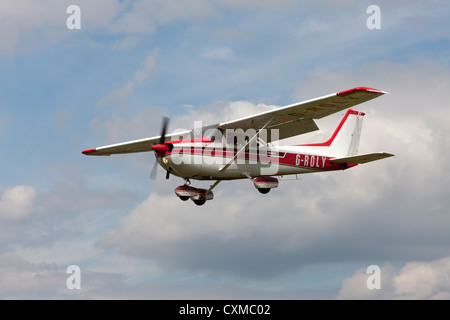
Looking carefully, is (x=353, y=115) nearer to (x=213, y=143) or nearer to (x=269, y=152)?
(x=269, y=152)

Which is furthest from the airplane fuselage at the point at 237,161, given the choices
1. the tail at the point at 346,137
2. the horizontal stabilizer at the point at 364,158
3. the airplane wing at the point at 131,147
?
the airplane wing at the point at 131,147

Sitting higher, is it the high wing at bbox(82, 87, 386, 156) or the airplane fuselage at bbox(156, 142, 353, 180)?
the high wing at bbox(82, 87, 386, 156)

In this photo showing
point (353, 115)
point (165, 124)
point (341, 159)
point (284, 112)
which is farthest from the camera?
point (353, 115)

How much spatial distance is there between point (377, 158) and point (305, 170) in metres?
2.90

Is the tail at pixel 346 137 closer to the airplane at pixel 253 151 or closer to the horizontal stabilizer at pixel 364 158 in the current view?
the airplane at pixel 253 151

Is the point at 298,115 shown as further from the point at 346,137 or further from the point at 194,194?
the point at 346,137

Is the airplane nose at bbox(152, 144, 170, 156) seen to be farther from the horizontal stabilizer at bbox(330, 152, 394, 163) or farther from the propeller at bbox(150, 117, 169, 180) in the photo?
the horizontal stabilizer at bbox(330, 152, 394, 163)

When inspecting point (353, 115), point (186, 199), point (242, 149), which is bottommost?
point (186, 199)

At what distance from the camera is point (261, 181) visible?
75.8ft

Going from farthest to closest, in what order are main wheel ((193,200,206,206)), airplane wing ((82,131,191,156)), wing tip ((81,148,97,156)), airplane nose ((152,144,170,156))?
wing tip ((81,148,97,156)) < airplane wing ((82,131,191,156)) < main wheel ((193,200,206,206)) < airplane nose ((152,144,170,156))

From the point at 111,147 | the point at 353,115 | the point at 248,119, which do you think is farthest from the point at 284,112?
the point at 111,147

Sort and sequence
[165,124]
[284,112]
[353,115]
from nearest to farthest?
[284,112]
[165,124]
[353,115]

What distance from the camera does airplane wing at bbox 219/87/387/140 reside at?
19.5 m

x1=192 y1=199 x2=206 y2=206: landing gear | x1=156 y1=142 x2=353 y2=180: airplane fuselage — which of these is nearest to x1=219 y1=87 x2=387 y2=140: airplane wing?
x1=156 y1=142 x2=353 y2=180: airplane fuselage
